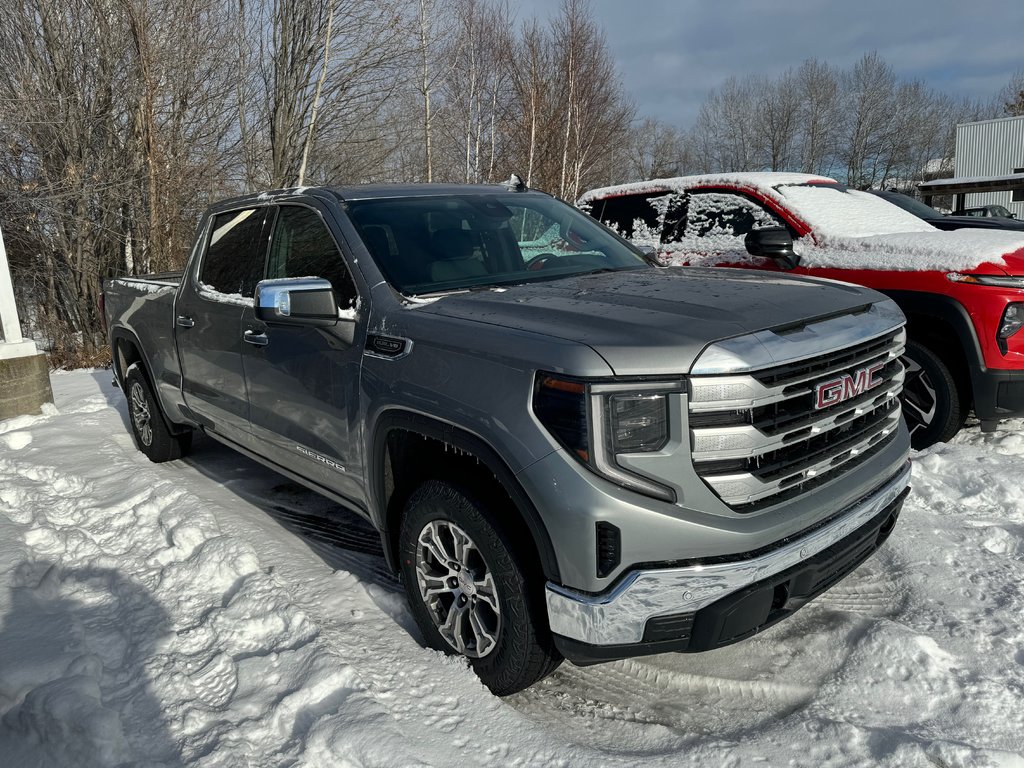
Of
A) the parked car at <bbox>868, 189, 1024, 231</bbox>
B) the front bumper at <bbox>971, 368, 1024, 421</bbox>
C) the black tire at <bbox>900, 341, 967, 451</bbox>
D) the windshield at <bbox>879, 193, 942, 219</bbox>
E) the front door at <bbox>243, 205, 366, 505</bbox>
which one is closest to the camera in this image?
the front door at <bbox>243, 205, 366, 505</bbox>

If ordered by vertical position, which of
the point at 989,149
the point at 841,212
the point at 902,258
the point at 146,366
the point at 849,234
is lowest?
the point at 146,366

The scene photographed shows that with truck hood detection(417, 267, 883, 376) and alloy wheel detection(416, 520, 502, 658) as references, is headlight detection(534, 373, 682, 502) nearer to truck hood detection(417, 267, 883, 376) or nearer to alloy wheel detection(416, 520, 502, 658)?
truck hood detection(417, 267, 883, 376)

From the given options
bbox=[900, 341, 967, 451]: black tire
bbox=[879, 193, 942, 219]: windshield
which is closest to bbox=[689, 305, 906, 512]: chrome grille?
bbox=[900, 341, 967, 451]: black tire

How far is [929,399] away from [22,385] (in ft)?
25.0

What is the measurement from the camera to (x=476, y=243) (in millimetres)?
3471

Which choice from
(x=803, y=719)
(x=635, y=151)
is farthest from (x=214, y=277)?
(x=635, y=151)

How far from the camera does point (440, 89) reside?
22922 mm

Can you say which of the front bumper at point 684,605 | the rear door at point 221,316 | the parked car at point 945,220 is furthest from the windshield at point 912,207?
the front bumper at point 684,605

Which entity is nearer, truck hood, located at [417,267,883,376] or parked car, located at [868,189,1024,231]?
truck hood, located at [417,267,883,376]

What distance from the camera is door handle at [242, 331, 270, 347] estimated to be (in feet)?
12.0

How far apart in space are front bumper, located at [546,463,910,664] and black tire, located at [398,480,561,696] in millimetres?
146


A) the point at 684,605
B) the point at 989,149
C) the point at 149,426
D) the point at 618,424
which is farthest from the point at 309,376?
the point at 989,149

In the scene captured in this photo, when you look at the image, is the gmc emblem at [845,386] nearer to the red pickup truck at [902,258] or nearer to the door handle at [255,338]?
the red pickup truck at [902,258]

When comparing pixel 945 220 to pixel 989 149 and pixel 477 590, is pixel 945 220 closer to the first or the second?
pixel 477 590
